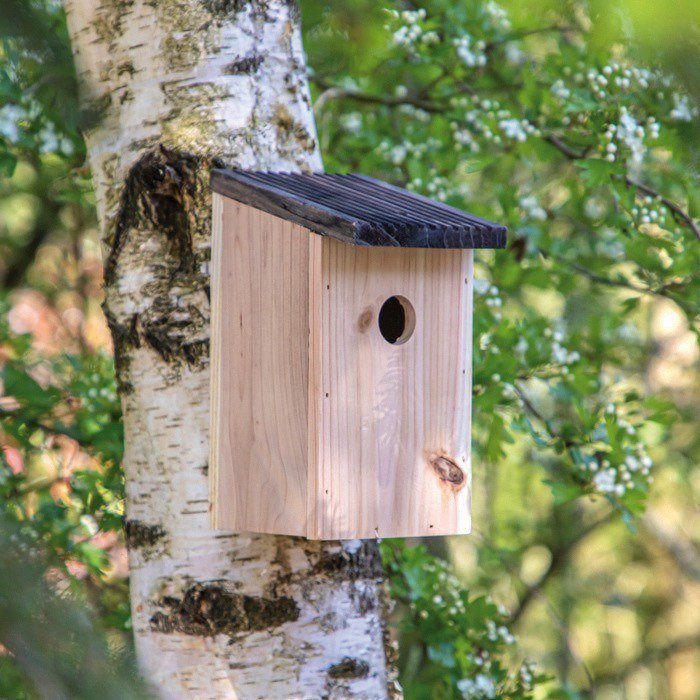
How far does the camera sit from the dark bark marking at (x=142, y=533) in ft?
5.62

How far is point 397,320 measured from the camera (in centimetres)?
178

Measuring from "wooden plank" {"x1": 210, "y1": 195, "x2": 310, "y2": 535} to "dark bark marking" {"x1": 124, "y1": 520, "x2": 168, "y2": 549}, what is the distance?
14cm

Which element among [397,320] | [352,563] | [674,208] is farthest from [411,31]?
[352,563]

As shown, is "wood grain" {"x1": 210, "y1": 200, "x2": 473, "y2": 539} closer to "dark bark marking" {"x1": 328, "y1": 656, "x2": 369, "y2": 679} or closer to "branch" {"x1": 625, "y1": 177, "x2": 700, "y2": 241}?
"dark bark marking" {"x1": 328, "y1": 656, "x2": 369, "y2": 679}

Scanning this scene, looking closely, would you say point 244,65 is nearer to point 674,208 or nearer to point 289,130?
point 289,130

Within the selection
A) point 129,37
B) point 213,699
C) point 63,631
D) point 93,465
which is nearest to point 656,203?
point 129,37

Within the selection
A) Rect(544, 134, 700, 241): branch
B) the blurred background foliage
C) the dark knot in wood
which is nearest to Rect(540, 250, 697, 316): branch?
the blurred background foliage

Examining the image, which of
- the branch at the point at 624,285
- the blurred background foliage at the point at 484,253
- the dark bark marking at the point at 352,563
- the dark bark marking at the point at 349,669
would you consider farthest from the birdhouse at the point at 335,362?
the branch at the point at 624,285

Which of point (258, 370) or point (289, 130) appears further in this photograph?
point (289, 130)

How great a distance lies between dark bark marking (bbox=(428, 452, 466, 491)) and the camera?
67.2 inches

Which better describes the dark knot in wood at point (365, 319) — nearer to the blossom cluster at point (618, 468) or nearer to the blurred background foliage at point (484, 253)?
the blurred background foliage at point (484, 253)

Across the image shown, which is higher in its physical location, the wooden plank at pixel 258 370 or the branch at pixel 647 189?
the branch at pixel 647 189

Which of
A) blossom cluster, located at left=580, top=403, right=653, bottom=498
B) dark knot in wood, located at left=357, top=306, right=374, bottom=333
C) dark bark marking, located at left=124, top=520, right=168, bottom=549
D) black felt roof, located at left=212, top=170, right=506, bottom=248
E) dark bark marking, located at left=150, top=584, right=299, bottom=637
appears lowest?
dark bark marking, located at left=150, top=584, right=299, bottom=637

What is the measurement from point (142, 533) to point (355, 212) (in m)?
0.76
